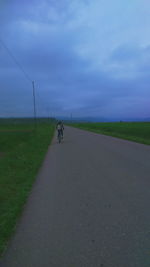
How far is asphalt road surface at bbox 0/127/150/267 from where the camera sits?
2525 millimetres

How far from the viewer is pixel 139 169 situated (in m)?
7.27

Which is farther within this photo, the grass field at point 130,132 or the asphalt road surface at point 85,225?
the grass field at point 130,132

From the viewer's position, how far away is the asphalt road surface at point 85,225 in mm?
2525

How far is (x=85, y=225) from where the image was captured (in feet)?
11.1

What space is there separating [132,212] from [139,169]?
3.68 meters

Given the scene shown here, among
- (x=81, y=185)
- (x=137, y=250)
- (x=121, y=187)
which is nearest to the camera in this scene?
(x=137, y=250)

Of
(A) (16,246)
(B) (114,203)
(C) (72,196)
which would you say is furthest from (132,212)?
(A) (16,246)

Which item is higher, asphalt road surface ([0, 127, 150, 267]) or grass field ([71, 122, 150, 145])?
asphalt road surface ([0, 127, 150, 267])

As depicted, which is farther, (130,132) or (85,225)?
(130,132)

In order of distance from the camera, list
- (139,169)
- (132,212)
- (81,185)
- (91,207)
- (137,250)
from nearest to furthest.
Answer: (137,250)
(132,212)
(91,207)
(81,185)
(139,169)

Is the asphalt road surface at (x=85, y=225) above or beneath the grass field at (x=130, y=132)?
above

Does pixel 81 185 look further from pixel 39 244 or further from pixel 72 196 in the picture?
pixel 39 244

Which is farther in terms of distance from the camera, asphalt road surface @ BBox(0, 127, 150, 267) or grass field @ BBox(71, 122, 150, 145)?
grass field @ BBox(71, 122, 150, 145)

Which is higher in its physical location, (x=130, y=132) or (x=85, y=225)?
(x=85, y=225)
